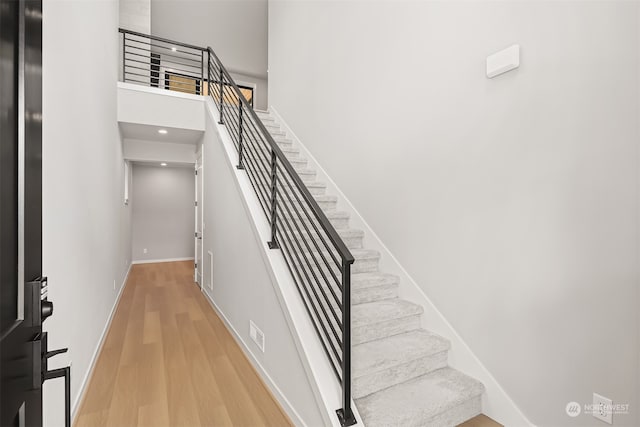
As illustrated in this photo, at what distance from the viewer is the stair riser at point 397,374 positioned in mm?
1953

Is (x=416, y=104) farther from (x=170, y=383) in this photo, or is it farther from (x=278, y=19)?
(x=278, y=19)

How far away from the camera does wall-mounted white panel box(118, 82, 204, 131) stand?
4426 mm

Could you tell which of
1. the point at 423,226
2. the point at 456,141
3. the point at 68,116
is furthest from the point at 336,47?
the point at 68,116

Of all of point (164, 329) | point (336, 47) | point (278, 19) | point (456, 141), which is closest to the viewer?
point (456, 141)

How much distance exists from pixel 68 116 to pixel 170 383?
194 cm

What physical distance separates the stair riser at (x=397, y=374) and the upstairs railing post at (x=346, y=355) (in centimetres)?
23

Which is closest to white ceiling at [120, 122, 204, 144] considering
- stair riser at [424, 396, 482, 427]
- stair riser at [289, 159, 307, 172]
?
stair riser at [289, 159, 307, 172]

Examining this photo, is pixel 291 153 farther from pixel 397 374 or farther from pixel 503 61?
pixel 397 374

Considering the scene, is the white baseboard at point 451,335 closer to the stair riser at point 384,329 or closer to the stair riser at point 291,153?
the stair riser at point 384,329

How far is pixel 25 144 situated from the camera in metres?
0.75

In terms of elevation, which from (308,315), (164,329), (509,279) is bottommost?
(164,329)

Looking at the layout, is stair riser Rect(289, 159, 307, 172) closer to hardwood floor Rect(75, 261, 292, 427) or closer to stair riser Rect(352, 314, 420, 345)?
hardwood floor Rect(75, 261, 292, 427)

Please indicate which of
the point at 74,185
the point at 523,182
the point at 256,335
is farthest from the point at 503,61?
the point at 74,185

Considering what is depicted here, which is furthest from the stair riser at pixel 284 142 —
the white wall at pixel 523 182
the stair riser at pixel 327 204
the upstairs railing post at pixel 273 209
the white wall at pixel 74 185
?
the upstairs railing post at pixel 273 209
